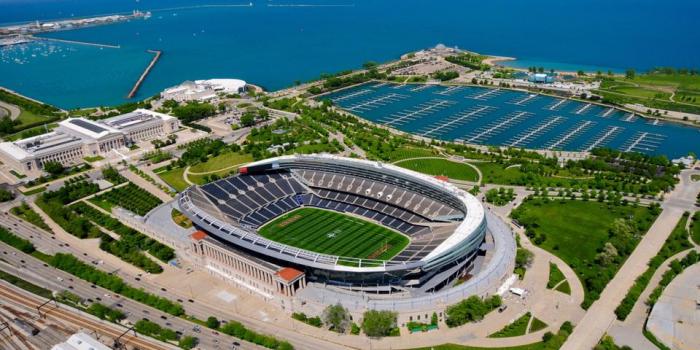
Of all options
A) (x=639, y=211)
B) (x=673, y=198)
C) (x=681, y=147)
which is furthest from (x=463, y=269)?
(x=681, y=147)

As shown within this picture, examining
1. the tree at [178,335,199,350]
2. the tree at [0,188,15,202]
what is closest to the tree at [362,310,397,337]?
the tree at [178,335,199,350]

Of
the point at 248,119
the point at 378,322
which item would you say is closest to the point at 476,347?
the point at 378,322

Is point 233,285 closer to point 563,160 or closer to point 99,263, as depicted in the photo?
point 99,263

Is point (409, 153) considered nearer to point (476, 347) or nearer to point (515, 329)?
point (515, 329)

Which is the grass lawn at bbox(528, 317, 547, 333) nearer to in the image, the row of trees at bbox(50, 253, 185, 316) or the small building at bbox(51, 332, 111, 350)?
the row of trees at bbox(50, 253, 185, 316)

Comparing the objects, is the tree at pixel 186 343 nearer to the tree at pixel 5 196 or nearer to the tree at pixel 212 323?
the tree at pixel 212 323

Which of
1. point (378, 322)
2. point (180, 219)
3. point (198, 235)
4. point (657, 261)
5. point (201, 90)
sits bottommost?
point (180, 219)
